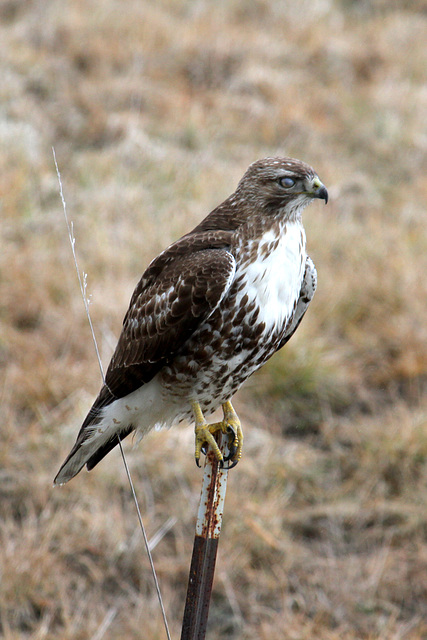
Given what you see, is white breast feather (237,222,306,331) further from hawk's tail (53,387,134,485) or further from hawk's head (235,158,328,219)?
hawk's tail (53,387,134,485)

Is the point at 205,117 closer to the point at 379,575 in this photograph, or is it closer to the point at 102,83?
the point at 102,83

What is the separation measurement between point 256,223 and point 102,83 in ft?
24.9

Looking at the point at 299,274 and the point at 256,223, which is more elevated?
the point at 256,223

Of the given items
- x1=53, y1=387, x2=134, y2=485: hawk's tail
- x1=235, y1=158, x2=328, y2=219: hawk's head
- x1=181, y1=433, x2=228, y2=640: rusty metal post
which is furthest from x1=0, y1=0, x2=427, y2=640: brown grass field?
x1=235, y1=158, x2=328, y2=219: hawk's head

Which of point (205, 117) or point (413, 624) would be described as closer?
point (413, 624)

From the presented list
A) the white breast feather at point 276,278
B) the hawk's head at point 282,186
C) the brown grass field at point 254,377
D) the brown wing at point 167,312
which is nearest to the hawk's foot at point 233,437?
the brown wing at point 167,312

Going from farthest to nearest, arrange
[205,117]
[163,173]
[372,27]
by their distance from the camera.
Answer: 1. [372,27]
2. [205,117]
3. [163,173]

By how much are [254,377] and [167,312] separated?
331cm

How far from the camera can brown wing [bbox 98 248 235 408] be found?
2430mm

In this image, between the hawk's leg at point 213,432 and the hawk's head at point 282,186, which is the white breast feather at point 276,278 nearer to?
the hawk's head at point 282,186

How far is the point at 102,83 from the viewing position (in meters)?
9.55

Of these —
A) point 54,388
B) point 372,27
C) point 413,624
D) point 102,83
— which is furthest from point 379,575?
point 372,27

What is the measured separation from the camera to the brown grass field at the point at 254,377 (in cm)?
448

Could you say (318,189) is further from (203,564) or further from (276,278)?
(203,564)
